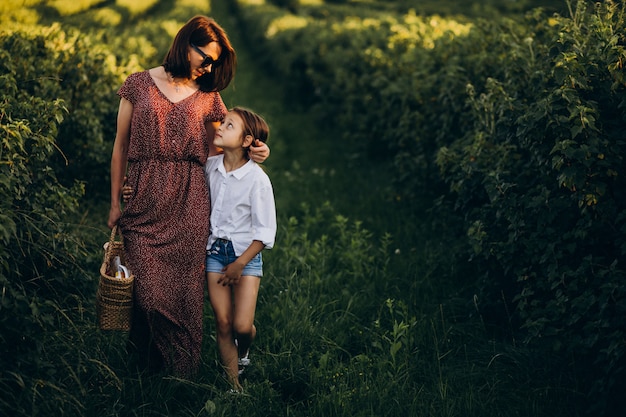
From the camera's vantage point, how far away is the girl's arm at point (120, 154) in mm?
3562

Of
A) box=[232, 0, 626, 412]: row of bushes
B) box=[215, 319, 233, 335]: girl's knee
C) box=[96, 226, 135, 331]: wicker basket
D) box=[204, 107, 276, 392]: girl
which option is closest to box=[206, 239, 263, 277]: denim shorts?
box=[204, 107, 276, 392]: girl

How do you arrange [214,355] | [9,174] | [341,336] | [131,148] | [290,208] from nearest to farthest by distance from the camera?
[9,174] < [131,148] < [214,355] < [341,336] < [290,208]

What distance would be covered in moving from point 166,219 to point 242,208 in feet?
1.28

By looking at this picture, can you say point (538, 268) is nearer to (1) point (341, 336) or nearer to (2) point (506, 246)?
(2) point (506, 246)

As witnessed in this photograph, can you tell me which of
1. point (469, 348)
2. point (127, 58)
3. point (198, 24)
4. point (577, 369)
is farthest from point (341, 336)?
point (127, 58)

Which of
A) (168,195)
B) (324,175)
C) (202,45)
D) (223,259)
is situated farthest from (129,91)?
(324,175)

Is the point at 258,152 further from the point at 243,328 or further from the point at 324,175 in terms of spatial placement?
the point at 324,175

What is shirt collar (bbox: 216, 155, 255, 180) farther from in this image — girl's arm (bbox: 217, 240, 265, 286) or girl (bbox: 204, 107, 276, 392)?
girl's arm (bbox: 217, 240, 265, 286)

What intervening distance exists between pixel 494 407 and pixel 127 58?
598 cm

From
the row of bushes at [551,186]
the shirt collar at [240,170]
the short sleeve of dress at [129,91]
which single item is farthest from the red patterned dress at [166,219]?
the row of bushes at [551,186]

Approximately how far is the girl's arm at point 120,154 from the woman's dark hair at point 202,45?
303mm

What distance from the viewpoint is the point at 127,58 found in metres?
7.94

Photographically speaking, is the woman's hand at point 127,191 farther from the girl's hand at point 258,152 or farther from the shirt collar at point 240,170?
the girl's hand at point 258,152

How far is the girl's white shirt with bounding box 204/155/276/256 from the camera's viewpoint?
3.54 m
